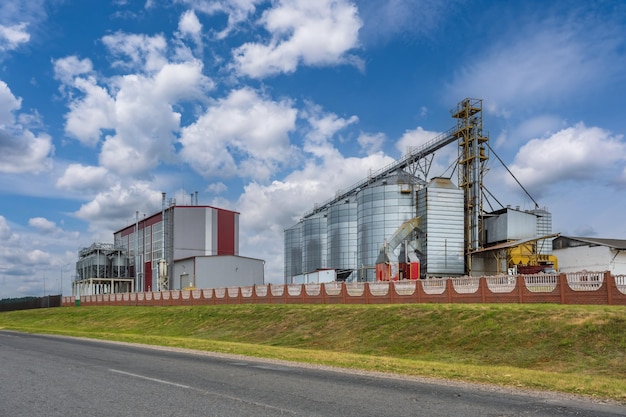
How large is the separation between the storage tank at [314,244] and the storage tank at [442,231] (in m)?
26.1

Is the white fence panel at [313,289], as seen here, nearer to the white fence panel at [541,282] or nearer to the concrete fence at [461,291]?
the concrete fence at [461,291]

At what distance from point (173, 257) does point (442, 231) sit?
39803 mm

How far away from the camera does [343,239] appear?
8194 centimetres

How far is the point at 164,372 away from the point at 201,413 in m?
5.64

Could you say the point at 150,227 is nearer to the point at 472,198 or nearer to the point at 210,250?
the point at 210,250

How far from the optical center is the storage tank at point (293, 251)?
334ft

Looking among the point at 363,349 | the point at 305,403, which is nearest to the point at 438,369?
the point at 305,403

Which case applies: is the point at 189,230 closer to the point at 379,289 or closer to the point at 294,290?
the point at 294,290

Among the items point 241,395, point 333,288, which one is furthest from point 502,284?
point 241,395

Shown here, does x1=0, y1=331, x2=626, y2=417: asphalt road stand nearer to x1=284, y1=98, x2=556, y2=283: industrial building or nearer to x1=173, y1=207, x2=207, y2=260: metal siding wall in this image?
x1=284, y1=98, x2=556, y2=283: industrial building

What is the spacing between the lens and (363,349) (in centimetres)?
2536

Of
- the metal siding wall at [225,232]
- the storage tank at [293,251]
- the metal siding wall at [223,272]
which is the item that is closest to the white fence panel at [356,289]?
the metal siding wall at [223,272]

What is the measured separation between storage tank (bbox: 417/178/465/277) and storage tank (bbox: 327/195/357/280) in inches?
667

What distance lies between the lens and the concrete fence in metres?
23.8
